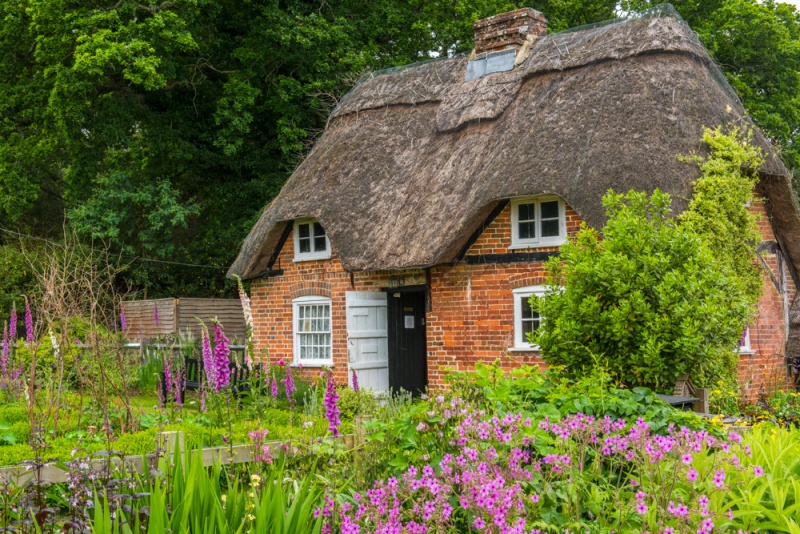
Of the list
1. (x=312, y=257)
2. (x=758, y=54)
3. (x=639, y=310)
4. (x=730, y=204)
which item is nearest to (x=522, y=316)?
(x=730, y=204)

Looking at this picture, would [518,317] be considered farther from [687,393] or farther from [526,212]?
[687,393]

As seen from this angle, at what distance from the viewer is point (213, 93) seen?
2383cm

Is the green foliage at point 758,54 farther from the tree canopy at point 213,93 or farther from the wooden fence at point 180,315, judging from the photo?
the wooden fence at point 180,315

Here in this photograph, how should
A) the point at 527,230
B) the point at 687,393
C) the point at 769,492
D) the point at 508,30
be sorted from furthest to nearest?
the point at 508,30, the point at 527,230, the point at 687,393, the point at 769,492

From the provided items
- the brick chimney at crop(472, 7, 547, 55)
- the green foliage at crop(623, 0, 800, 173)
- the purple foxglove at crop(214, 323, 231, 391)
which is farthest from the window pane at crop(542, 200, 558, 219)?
the green foliage at crop(623, 0, 800, 173)

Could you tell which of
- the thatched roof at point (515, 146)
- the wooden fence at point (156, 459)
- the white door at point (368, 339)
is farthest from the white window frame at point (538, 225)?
the wooden fence at point (156, 459)

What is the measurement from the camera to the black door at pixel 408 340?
16312mm

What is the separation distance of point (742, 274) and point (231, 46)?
582 inches

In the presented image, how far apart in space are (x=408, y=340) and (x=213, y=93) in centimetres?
1043

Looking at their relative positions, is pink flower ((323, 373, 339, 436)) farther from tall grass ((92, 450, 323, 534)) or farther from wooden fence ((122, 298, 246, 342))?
wooden fence ((122, 298, 246, 342))

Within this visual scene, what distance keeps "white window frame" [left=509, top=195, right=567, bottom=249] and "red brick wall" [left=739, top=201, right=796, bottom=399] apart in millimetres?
3115

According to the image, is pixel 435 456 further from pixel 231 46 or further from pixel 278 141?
pixel 231 46

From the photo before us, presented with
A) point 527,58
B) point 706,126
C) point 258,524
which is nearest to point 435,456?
point 258,524

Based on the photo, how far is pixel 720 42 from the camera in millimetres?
22750
